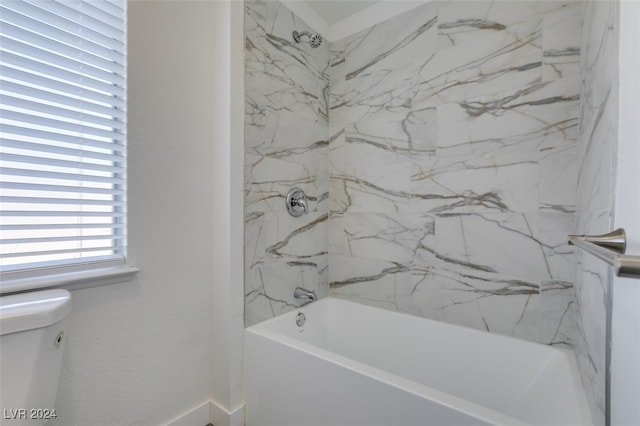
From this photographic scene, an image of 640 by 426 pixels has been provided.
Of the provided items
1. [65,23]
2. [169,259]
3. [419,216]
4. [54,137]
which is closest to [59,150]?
[54,137]

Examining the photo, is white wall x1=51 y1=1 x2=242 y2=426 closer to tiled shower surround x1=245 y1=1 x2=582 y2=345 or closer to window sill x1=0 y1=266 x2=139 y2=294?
window sill x1=0 y1=266 x2=139 y2=294

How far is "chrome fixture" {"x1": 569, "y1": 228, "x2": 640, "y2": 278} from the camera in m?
0.32

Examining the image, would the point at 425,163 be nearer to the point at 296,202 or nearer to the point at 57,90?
the point at 296,202

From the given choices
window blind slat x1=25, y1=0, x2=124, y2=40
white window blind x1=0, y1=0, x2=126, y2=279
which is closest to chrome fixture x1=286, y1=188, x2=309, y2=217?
white window blind x1=0, y1=0, x2=126, y2=279

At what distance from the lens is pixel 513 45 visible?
142 centimetres

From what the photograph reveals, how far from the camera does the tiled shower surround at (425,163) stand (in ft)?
4.42

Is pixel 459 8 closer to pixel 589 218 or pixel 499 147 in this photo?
pixel 499 147

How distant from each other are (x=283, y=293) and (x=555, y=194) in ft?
5.10

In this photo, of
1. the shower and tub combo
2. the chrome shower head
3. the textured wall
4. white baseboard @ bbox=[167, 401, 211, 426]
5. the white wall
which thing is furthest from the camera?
the chrome shower head

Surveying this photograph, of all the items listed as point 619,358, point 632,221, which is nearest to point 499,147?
point 632,221

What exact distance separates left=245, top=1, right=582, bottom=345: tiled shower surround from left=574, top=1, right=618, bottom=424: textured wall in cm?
15

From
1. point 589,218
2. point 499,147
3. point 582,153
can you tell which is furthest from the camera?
point 499,147

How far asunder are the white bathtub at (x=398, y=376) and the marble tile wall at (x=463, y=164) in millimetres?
118

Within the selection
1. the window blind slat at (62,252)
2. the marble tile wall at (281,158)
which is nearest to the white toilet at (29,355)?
the window blind slat at (62,252)
